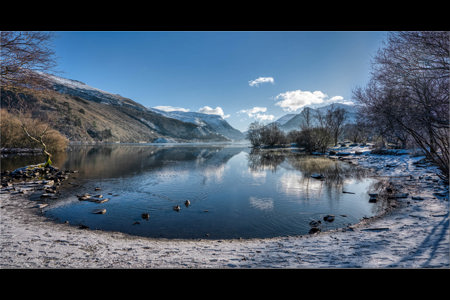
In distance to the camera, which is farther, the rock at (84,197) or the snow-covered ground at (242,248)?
the rock at (84,197)

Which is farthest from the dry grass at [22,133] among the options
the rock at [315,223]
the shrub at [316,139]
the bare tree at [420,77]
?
the shrub at [316,139]

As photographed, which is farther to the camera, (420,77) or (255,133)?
(255,133)

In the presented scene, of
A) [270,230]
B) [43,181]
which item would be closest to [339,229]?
[270,230]

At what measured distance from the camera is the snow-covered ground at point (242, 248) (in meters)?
4.86

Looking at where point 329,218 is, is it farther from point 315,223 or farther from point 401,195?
point 401,195

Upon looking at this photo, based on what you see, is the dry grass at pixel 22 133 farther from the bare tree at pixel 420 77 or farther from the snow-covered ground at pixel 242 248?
the bare tree at pixel 420 77

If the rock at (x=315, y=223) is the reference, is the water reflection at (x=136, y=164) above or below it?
above

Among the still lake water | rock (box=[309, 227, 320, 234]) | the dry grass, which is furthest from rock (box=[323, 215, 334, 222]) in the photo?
the dry grass

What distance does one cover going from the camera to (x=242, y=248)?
6137 millimetres

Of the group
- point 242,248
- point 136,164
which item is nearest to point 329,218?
point 242,248

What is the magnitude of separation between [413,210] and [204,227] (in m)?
9.87

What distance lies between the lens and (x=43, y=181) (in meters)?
15.8

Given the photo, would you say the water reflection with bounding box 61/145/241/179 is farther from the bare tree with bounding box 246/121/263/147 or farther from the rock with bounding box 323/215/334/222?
the bare tree with bounding box 246/121/263/147
